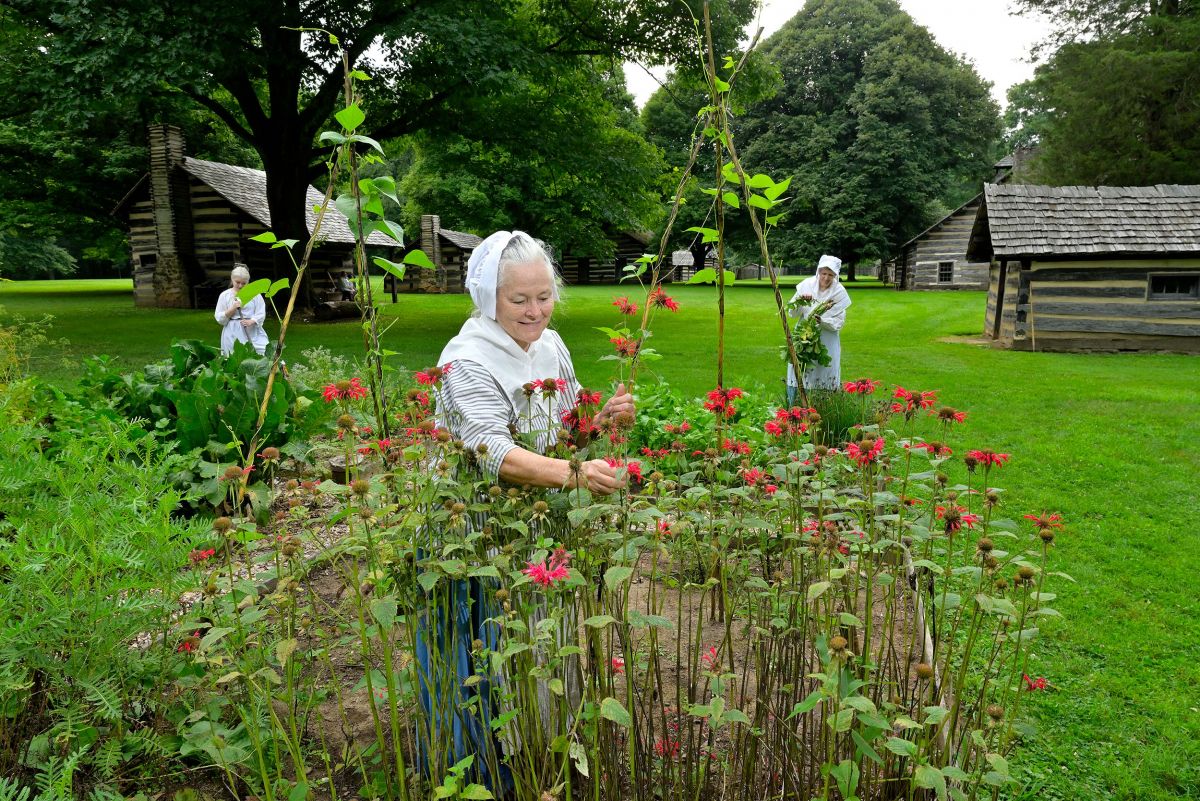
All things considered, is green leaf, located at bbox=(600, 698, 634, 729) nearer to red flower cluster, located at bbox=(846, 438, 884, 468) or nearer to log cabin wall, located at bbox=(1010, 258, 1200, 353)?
red flower cluster, located at bbox=(846, 438, 884, 468)

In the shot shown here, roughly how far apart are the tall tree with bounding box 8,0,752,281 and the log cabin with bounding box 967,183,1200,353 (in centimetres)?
766

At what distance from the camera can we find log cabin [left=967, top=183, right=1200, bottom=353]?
45.7 ft

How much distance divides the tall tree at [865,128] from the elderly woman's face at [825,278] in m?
28.6

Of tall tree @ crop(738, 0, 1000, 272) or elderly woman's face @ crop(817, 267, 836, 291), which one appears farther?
tall tree @ crop(738, 0, 1000, 272)

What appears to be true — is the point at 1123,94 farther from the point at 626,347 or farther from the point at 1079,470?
the point at 626,347

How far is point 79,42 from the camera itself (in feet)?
36.2

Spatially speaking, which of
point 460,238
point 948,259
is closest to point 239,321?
point 460,238

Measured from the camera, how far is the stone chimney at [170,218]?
66.3ft

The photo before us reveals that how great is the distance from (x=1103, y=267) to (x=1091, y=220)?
1.02 meters

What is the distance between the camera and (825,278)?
6.70m

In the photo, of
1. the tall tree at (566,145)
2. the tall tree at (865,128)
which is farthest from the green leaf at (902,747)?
the tall tree at (865,128)

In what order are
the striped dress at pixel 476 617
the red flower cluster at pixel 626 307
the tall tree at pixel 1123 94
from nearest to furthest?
the striped dress at pixel 476 617 < the red flower cluster at pixel 626 307 < the tall tree at pixel 1123 94

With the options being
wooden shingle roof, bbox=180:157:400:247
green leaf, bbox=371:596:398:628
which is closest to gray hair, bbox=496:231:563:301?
green leaf, bbox=371:596:398:628

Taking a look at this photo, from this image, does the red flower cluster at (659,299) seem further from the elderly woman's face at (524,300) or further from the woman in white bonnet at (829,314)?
the woman in white bonnet at (829,314)
